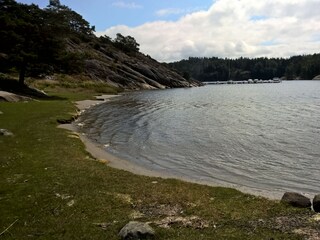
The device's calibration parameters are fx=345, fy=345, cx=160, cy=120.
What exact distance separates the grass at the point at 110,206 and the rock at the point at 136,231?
0.37m

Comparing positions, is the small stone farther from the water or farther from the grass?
the water

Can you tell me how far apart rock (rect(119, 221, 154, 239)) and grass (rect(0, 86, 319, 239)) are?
1.22 feet

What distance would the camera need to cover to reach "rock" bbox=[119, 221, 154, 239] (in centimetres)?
1164

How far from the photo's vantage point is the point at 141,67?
554 ft

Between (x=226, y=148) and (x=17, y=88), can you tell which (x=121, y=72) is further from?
(x=226, y=148)

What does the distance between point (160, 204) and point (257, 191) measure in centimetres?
702

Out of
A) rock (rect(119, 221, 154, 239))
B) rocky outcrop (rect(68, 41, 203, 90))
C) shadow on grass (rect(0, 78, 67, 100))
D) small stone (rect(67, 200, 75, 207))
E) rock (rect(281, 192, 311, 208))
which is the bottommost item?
small stone (rect(67, 200, 75, 207))

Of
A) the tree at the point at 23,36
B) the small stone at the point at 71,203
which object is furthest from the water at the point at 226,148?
the tree at the point at 23,36

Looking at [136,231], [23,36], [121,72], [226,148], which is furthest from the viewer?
[121,72]

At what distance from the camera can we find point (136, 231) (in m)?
11.7

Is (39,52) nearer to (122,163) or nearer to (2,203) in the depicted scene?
(122,163)

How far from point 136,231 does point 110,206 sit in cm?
356

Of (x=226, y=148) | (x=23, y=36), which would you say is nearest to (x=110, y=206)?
(x=226, y=148)

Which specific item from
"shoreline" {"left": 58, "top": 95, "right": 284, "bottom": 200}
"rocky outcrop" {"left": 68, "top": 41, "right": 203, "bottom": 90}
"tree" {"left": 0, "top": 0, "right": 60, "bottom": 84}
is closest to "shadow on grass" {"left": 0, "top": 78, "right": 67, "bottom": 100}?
"tree" {"left": 0, "top": 0, "right": 60, "bottom": 84}
